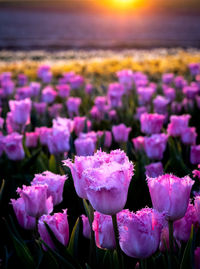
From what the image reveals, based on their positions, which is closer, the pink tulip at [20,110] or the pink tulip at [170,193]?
the pink tulip at [170,193]

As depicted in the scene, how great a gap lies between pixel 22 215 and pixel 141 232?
0.58 metres

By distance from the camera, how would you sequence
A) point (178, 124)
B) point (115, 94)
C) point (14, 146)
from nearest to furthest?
point (14, 146) → point (178, 124) → point (115, 94)

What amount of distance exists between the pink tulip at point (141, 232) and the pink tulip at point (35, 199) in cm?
36

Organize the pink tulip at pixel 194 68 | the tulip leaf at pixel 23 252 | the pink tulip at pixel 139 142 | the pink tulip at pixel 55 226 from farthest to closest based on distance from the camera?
the pink tulip at pixel 194 68 < the pink tulip at pixel 139 142 < the tulip leaf at pixel 23 252 < the pink tulip at pixel 55 226

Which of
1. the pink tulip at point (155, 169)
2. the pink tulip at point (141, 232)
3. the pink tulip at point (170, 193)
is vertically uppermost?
the pink tulip at point (170, 193)

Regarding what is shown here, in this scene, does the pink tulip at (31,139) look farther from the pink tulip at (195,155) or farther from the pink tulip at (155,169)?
the pink tulip at (195,155)

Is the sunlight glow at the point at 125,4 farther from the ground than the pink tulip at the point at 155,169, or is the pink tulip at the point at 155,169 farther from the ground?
the sunlight glow at the point at 125,4

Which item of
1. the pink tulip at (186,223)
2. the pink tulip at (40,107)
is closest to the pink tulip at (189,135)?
the pink tulip at (186,223)

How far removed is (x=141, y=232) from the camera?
87cm

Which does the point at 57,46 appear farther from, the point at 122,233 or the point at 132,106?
the point at 122,233

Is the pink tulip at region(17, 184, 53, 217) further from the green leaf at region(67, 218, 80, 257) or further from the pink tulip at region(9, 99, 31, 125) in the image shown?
the pink tulip at region(9, 99, 31, 125)

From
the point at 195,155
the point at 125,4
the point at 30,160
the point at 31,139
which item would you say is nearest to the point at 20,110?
the point at 31,139

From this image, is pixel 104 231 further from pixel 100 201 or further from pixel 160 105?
pixel 160 105

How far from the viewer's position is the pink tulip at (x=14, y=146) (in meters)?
2.01
